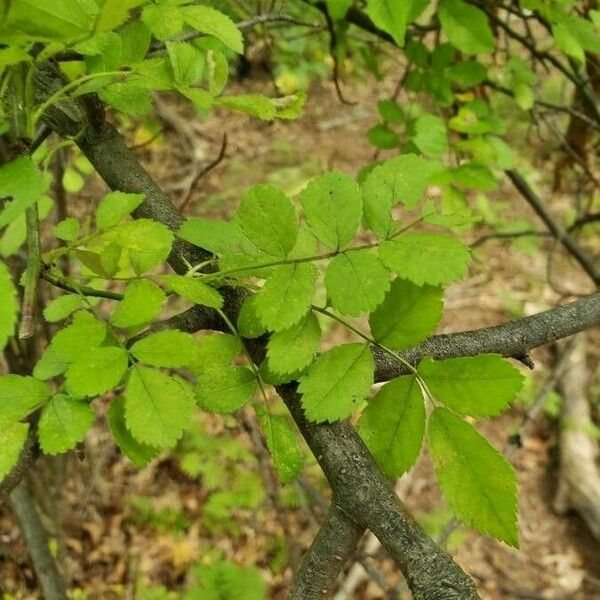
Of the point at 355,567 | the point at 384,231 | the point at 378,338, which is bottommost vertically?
the point at 355,567

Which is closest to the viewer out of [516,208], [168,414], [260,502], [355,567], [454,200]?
[168,414]

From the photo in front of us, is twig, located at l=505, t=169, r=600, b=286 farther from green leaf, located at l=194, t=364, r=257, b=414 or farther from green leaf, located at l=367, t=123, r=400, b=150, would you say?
green leaf, located at l=194, t=364, r=257, b=414

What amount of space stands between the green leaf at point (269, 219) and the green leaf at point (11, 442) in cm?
37

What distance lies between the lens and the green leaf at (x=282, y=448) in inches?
31.1

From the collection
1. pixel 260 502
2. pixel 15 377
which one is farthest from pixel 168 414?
pixel 260 502

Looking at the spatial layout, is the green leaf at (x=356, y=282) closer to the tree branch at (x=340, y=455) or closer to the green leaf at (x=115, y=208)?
the tree branch at (x=340, y=455)

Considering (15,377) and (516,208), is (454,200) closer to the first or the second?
(15,377)

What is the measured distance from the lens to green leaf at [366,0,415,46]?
994 millimetres

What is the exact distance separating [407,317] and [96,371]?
38 centimetres

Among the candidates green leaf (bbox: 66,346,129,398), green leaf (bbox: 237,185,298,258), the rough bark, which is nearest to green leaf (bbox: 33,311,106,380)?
green leaf (bbox: 66,346,129,398)

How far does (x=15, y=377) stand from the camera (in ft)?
2.59

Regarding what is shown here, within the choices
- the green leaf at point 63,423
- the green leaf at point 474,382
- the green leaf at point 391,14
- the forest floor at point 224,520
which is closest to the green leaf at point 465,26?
the green leaf at point 391,14

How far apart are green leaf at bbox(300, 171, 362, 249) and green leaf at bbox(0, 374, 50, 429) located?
1.29 feet

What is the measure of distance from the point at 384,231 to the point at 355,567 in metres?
2.58
